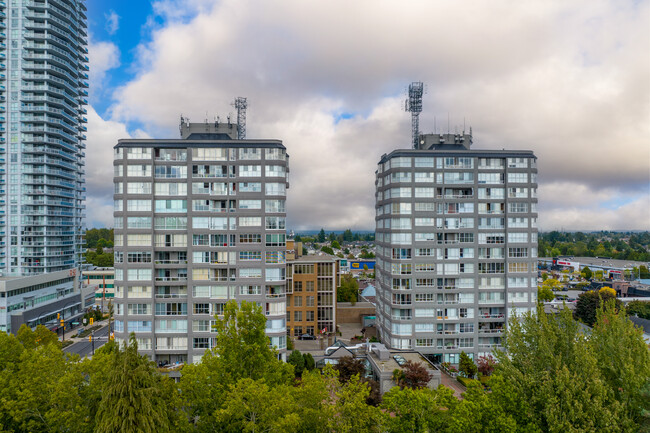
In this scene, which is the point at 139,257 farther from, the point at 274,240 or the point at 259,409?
the point at 259,409

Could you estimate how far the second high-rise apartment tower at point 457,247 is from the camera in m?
67.1

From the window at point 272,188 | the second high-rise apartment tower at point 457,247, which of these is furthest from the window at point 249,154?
the second high-rise apartment tower at point 457,247

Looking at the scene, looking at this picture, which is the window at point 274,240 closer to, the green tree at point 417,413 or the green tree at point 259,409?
the green tree at point 259,409

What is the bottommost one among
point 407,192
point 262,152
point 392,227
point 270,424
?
point 270,424

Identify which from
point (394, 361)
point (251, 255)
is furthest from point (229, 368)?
point (394, 361)

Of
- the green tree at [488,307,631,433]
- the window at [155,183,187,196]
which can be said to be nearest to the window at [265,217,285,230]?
the window at [155,183,187,196]

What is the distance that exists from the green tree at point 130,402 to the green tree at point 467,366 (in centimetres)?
5007

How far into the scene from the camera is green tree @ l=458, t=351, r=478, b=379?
61438 millimetres

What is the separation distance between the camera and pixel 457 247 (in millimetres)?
68375

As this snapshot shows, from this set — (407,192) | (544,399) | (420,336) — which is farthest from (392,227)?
(544,399)

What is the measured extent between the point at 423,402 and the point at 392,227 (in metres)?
42.1

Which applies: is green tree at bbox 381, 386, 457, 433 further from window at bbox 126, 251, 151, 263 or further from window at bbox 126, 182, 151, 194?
window at bbox 126, 182, 151, 194

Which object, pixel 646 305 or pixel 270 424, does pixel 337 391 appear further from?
pixel 646 305

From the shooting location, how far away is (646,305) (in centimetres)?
10025
